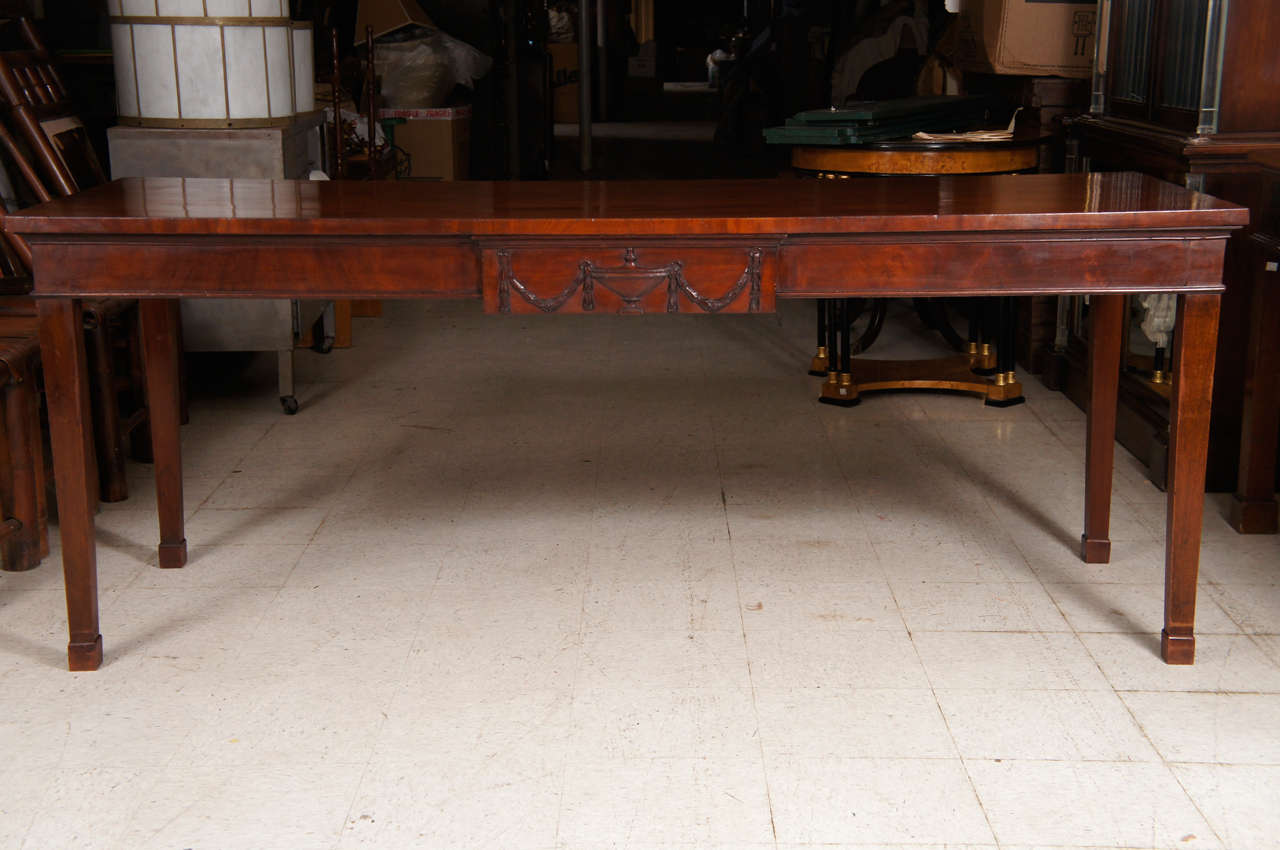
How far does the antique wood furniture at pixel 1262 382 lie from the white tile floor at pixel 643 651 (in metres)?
0.10

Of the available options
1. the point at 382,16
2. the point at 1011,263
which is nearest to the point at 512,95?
the point at 382,16

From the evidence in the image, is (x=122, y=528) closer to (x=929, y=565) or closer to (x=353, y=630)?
(x=353, y=630)

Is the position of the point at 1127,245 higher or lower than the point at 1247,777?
higher

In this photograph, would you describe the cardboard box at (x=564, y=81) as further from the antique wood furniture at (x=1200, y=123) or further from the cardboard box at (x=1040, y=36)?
the antique wood furniture at (x=1200, y=123)

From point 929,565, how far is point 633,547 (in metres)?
0.67

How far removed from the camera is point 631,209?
255cm

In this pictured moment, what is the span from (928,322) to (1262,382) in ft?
5.87

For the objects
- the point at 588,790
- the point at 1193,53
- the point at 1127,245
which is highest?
the point at 1193,53

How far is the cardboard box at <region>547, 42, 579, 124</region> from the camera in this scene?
12.9 meters

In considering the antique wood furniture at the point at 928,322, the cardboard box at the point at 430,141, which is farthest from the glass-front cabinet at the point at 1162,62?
the cardboard box at the point at 430,141

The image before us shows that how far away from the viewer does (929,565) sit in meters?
3.12

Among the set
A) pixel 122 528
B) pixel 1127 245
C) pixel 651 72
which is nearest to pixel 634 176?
pixel 122 528

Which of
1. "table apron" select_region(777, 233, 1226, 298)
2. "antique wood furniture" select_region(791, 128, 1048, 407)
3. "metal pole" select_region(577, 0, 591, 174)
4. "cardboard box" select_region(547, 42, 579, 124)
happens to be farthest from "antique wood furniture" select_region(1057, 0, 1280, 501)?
"cardboard box" select_region(547, 42, 579, 124)

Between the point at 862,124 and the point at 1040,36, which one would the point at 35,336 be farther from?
the point at 1040,36
